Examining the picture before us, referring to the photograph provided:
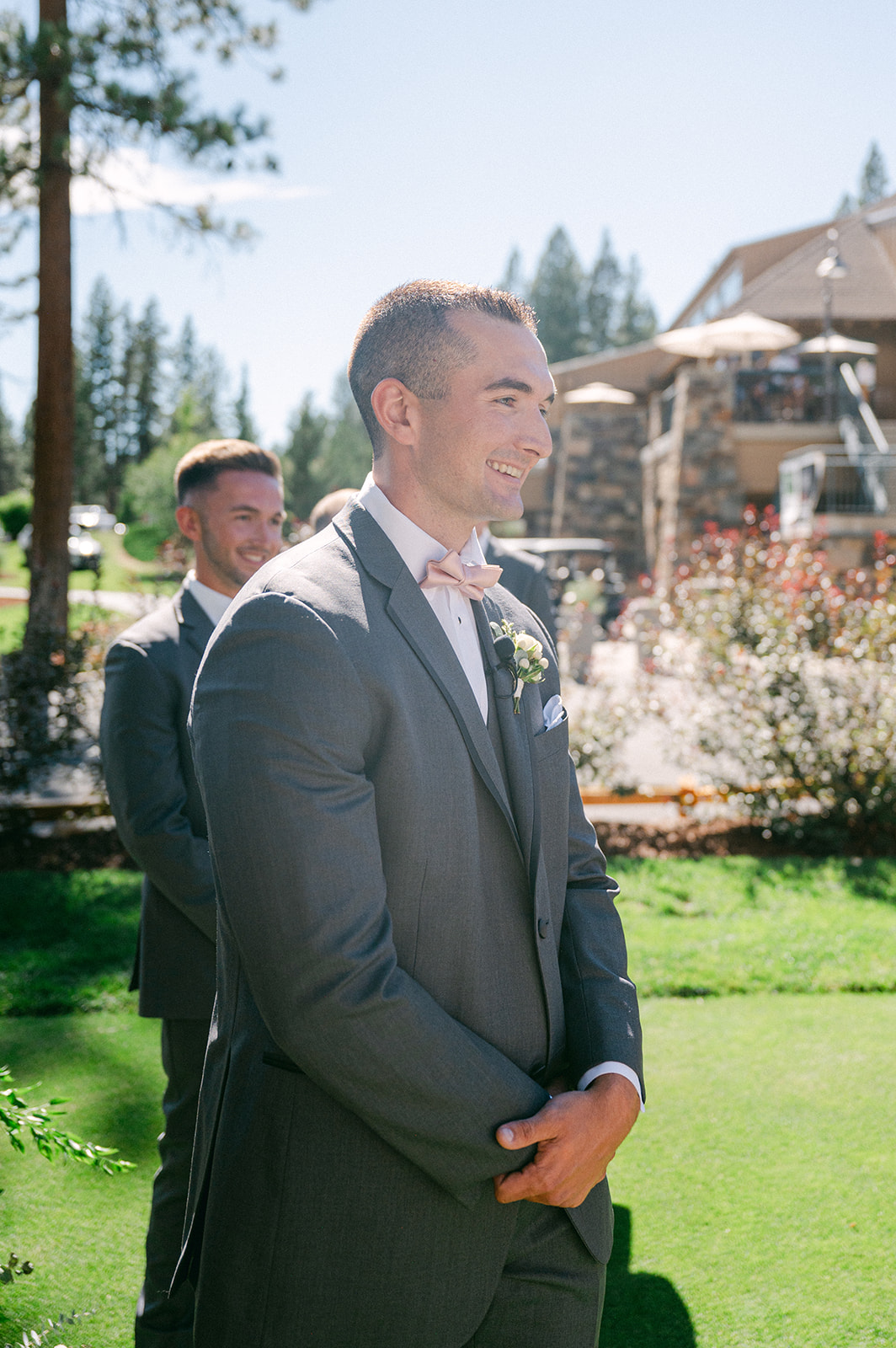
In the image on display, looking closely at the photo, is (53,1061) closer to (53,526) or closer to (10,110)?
(53,526)

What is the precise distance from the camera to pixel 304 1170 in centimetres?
159

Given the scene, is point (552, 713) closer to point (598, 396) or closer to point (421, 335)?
point (421, 335)

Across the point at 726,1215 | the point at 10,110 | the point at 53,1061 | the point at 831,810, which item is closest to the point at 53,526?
the point at 10,110

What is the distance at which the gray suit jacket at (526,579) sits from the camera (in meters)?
4.32

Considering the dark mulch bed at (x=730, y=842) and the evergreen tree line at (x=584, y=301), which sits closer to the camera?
the dark mulch bed at (x=730, y=842)

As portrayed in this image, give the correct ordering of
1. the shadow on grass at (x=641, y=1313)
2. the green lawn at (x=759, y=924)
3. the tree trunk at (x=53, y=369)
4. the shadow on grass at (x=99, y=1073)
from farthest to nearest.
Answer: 1. the tree trunk at (x=53, y=369)
2. the green lawn at (x=759, y=924)
3. the shadow on grass at (x=99, y=1073)
4. the shadow on grass at (x=641, y=1313)

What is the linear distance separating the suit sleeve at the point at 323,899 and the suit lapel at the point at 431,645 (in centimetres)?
16

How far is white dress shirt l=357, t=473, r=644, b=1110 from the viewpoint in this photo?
1.86 metres

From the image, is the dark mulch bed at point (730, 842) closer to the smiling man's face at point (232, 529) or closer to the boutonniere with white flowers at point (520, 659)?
the smiling man's face at point (232, 529)

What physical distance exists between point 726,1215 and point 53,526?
876cm

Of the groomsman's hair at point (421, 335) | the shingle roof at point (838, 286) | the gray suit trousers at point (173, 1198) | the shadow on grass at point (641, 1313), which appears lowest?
the shadow on grass at point (641, 1313)

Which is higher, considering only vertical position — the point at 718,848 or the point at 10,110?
the point at 10,110

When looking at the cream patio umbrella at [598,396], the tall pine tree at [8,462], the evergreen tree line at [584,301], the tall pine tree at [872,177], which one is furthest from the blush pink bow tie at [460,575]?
the tall pine tree at [8,462]

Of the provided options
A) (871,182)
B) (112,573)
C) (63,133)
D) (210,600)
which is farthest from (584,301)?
(210,600)
